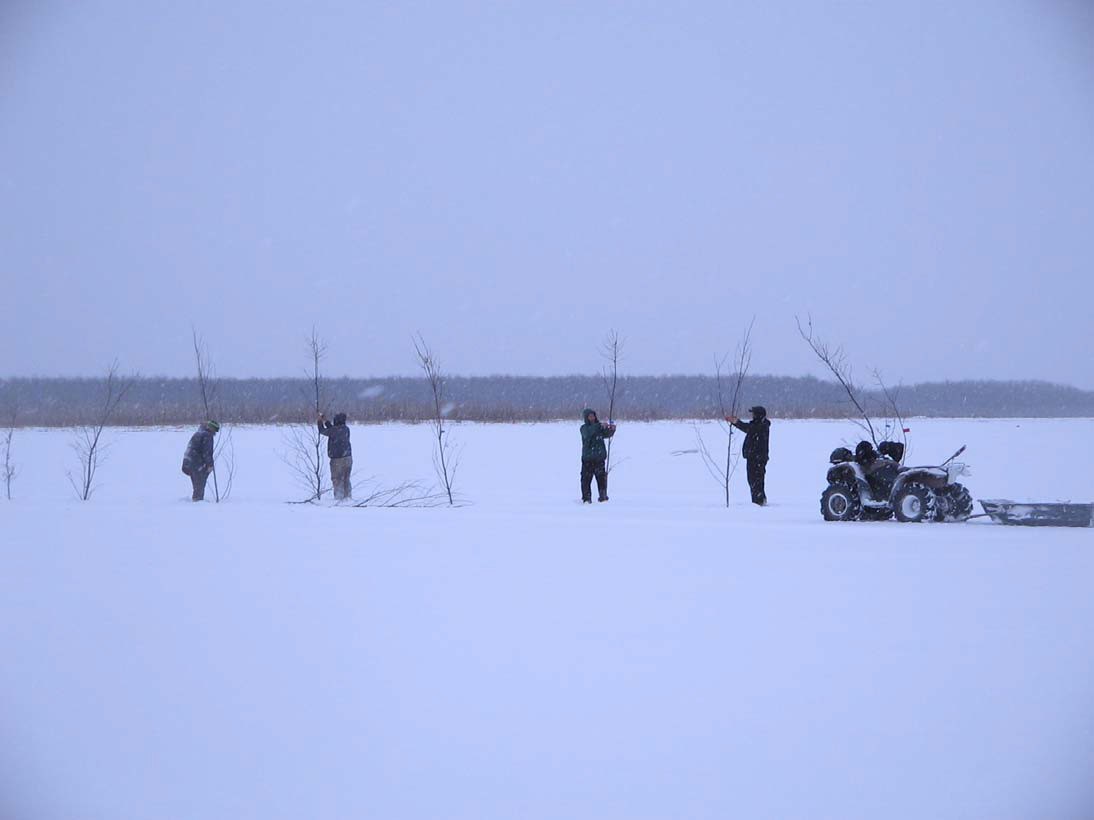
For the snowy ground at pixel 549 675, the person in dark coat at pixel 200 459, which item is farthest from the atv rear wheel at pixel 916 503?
the person in dark coat at pixel 200 459

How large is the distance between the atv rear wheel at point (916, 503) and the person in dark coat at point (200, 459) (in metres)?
11.7

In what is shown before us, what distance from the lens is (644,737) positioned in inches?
169

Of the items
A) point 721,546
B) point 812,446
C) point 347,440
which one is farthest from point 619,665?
point 812,446

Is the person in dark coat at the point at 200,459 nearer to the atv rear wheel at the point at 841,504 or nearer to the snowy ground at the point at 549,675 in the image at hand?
the snowy ground at the point at 549,675

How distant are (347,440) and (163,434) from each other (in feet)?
71.0

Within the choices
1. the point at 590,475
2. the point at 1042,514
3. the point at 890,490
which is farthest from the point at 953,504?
the point at 590,475

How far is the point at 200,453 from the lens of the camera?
1503cm

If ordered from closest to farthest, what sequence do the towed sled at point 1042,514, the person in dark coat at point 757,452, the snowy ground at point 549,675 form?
the snowy ground at point 549,675
the towed sled at point 1042,514
the person in dark coat at point 757,452

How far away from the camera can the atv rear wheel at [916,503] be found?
11266 millimetres

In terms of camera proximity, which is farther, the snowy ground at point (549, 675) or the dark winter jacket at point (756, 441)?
the dark winter jacket at point (756, 441)

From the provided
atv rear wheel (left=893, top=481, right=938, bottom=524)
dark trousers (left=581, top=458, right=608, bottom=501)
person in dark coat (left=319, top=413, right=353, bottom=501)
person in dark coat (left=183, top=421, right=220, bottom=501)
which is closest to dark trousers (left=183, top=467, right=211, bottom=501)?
person in dark coat (left=183, top=421, right=220, bottom=501)

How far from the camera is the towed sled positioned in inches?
416

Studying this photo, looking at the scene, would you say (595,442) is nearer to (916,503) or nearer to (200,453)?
(916,503)

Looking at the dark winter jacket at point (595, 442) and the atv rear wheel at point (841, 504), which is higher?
the dark winter jacket at point (595, 442)
